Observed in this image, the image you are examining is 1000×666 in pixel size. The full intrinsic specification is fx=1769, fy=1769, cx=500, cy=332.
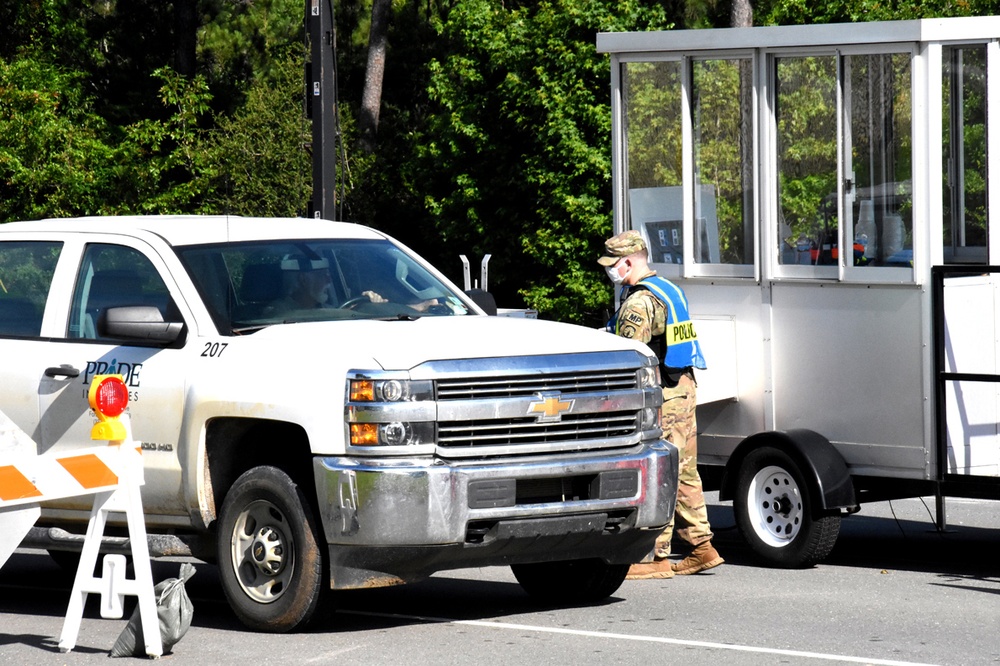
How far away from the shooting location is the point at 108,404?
292 inches

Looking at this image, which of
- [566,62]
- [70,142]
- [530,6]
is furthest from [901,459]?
[530,6]

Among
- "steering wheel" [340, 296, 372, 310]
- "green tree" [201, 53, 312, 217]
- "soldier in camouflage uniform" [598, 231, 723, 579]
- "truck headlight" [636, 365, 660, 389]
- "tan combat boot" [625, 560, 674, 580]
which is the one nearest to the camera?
"truck headlight" [636, 365, 660, 389]

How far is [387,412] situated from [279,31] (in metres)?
37.7

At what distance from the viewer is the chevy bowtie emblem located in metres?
7.78

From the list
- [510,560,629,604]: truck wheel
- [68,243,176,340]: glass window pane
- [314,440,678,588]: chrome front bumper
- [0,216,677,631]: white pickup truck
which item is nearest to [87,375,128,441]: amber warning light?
[0,216,677,631]: white pickup truck

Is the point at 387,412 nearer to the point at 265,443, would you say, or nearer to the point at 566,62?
the point at 265,443

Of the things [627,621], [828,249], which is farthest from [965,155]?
[627,621]

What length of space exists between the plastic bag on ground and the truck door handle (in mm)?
1516

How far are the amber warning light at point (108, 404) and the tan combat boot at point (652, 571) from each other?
3.47 m

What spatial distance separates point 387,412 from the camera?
7484 mm

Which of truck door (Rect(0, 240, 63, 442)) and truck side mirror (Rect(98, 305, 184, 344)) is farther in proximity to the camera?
truck door (Rect(0, 240, 63, 442))

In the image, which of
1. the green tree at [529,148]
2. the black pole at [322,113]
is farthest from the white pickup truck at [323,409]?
the green tree at [529,148]

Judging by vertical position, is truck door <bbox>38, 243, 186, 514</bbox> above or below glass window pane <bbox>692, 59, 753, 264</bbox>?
below

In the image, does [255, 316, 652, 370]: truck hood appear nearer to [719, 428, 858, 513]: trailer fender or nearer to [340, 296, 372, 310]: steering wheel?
[340, 296, 372, 310]: steering wheel
